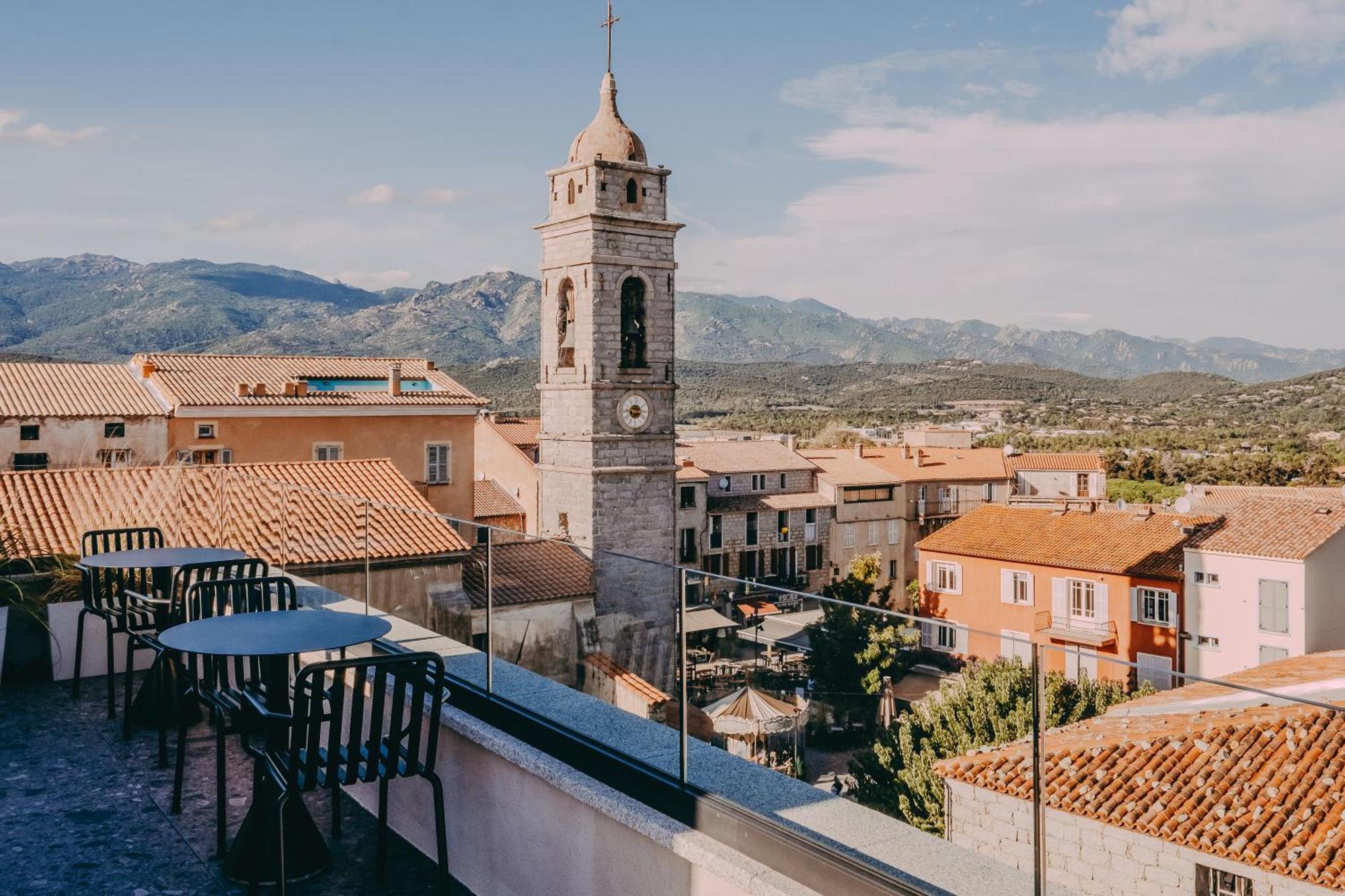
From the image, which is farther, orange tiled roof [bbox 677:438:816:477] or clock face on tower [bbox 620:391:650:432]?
orange tiled roof [bbox 677:438:816:477]

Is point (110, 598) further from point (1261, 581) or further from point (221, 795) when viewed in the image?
point (1261, 581)

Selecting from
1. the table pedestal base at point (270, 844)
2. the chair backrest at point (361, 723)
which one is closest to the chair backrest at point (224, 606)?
the table pedestal base at point (270, 844)

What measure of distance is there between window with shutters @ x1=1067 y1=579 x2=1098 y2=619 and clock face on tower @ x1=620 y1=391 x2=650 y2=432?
12407 mm

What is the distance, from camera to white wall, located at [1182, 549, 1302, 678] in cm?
2558

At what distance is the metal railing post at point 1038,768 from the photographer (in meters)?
2.31

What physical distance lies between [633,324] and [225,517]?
65.1ft

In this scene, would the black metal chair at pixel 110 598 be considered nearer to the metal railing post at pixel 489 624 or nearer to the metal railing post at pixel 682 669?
the metal railing post at pixel 489 624

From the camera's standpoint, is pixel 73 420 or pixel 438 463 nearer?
pixel 73 420

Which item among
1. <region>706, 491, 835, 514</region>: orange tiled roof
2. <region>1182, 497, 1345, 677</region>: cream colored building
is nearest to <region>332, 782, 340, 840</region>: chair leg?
<region>1182, 497, 1345, 677</region>: cream colored building

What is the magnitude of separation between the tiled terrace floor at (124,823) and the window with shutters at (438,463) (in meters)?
27.6

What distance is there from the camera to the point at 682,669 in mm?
3207

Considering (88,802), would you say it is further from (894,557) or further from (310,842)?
(894,557)

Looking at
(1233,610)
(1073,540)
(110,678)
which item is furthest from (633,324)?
(110,678)

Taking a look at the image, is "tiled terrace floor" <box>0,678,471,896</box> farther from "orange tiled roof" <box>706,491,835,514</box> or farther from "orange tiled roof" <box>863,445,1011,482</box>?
"orange tiled roof" <box>863,445,1011,482</box>
